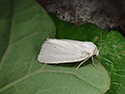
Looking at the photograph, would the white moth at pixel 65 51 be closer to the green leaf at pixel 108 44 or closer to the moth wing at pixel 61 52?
the moth wing at pixel 61 52

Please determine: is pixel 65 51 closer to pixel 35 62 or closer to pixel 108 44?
pixel 35 62

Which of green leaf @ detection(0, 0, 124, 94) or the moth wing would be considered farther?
the moth wing

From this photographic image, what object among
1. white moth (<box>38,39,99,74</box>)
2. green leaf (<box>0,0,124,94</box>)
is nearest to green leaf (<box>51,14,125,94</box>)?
green leaf (<box>0,0,124,94</box>)

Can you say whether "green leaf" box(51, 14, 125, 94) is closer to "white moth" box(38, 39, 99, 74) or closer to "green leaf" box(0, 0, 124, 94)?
"green leaf" box(0, 0, 124, 94)

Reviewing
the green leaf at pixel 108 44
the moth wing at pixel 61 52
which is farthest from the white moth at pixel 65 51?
the green leaf at pixel 108 44

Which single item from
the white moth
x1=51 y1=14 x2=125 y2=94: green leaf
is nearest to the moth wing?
the white moth

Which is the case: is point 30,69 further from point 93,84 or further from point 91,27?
point 91,27

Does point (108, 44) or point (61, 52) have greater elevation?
point (108, 44)

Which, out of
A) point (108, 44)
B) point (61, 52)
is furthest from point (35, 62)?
point (108, 44)
